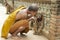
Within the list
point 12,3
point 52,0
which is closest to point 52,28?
point 52,0

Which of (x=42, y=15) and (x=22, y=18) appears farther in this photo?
(x=42, y=15)

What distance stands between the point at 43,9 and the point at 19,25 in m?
0.91

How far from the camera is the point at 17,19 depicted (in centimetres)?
409

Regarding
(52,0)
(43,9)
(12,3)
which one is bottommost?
(12,3)

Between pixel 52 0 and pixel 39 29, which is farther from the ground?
pixel 52 0

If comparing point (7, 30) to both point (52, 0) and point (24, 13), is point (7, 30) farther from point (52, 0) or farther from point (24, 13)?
point (52, 0)

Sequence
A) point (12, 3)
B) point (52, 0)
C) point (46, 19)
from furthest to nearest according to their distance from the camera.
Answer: point (12, 3)
point (46, 19)
point (52, 0)

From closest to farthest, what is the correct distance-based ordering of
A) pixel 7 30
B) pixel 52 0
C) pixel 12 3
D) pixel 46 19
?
pixel 52 0, pixel 7 30, pixel 46 19, pixel 12 3

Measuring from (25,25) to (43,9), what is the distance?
84 centimetres

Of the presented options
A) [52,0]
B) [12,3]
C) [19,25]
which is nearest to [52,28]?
[52,0]

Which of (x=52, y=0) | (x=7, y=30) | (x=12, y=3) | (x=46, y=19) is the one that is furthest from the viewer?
(x=12, y=3)

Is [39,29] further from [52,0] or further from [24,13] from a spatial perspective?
[52,0]

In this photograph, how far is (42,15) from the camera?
436 cm

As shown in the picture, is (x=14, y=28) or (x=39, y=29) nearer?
(x=14, y=28)
